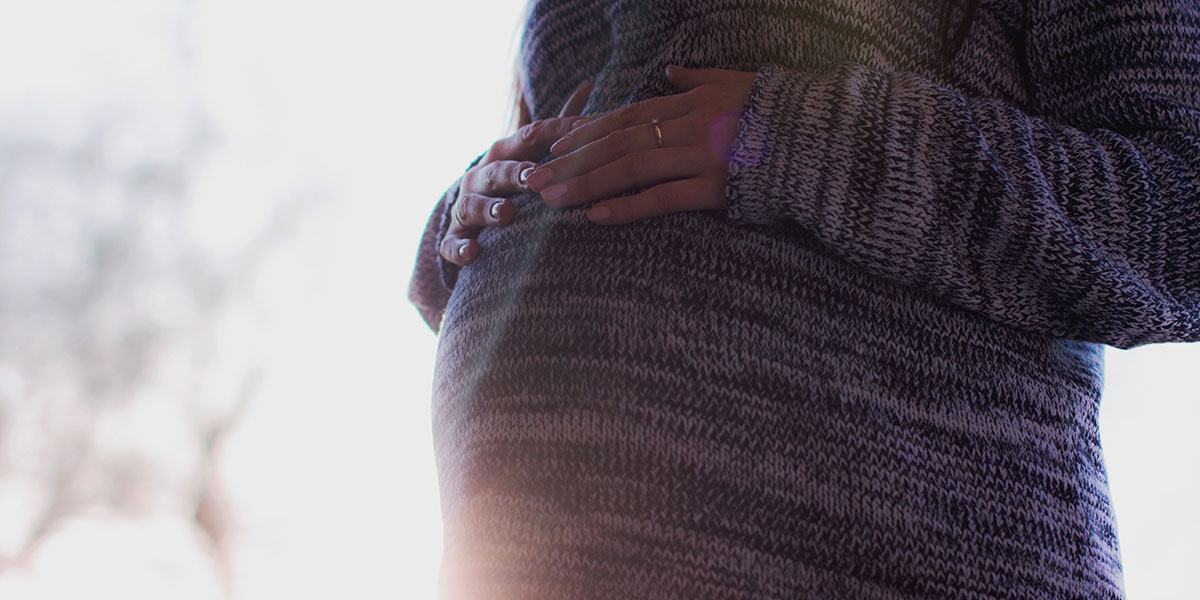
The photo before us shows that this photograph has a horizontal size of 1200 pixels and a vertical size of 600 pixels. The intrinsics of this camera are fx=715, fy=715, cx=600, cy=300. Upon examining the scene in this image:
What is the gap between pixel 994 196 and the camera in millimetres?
485

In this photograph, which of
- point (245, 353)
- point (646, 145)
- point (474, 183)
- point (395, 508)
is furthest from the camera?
point (245, 353)

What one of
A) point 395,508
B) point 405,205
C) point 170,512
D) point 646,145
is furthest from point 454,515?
point 170,512

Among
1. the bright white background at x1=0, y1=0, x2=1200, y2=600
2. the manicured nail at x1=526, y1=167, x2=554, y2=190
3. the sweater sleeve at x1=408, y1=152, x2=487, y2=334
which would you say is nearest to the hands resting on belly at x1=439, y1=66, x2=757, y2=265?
the manicured nail at x1=526, y1=167, x2=554, y2=190

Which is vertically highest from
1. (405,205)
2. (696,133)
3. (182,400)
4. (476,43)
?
(476,43)

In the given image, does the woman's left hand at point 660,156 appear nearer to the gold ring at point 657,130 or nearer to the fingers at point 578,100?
the gold ring at point 657,130

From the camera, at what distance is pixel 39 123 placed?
1.49m

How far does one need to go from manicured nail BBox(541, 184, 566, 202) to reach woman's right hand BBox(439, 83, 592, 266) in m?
0.05

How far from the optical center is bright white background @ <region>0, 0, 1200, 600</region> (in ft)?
4.70

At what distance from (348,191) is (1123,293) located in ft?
4.67

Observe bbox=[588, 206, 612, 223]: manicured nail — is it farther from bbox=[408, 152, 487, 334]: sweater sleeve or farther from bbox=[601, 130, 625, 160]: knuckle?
bbox=[408, 152, 487, 334]: sweater sleeve

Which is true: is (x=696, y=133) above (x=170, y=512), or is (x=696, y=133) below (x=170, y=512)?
above

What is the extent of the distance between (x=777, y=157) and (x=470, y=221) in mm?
321

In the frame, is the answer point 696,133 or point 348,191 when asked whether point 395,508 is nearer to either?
point 348,191

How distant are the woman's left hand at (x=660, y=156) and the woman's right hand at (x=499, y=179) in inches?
1.8
